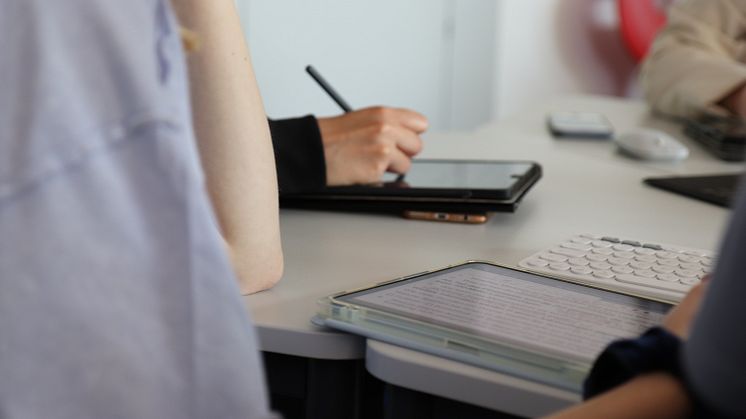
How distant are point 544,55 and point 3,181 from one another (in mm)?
3686

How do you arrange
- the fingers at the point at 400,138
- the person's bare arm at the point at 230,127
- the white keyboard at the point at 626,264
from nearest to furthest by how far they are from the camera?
1. the person's bare arm at the point at 230,127
2. the white keyboard at the point at 626,264
3. the fingers at the point at 400,138

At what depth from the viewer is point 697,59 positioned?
5.93 ft

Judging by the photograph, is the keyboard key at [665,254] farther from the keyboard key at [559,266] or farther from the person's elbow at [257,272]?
the person's elbow at [257,272]

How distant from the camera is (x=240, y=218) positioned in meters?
0.64

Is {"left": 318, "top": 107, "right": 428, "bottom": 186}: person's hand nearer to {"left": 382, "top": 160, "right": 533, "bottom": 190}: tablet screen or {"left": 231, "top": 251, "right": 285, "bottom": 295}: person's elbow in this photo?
{"left": 382, "top": 160, "right": 533, "bottom": 190}: tablet screen

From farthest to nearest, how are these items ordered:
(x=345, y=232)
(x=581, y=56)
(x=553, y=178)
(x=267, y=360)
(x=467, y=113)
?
(x=581, y=56) → (x=467, y=113) → (x=553, y=178) → (x=345, y=232) → (x=267, y=360)

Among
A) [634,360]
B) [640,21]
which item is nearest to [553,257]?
[634,360]

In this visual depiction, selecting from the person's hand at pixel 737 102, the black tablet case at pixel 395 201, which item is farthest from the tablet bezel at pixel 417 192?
the person's hand at pixel 737 102

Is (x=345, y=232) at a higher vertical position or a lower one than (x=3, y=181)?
lower

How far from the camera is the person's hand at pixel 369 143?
990mm

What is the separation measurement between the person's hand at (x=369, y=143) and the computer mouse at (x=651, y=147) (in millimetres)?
415

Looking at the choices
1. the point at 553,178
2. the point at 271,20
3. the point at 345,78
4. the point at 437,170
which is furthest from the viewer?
the point at 345,78

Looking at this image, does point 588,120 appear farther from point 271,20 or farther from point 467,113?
point 467,113

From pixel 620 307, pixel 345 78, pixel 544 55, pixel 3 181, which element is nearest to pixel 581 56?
pixel 544 55
